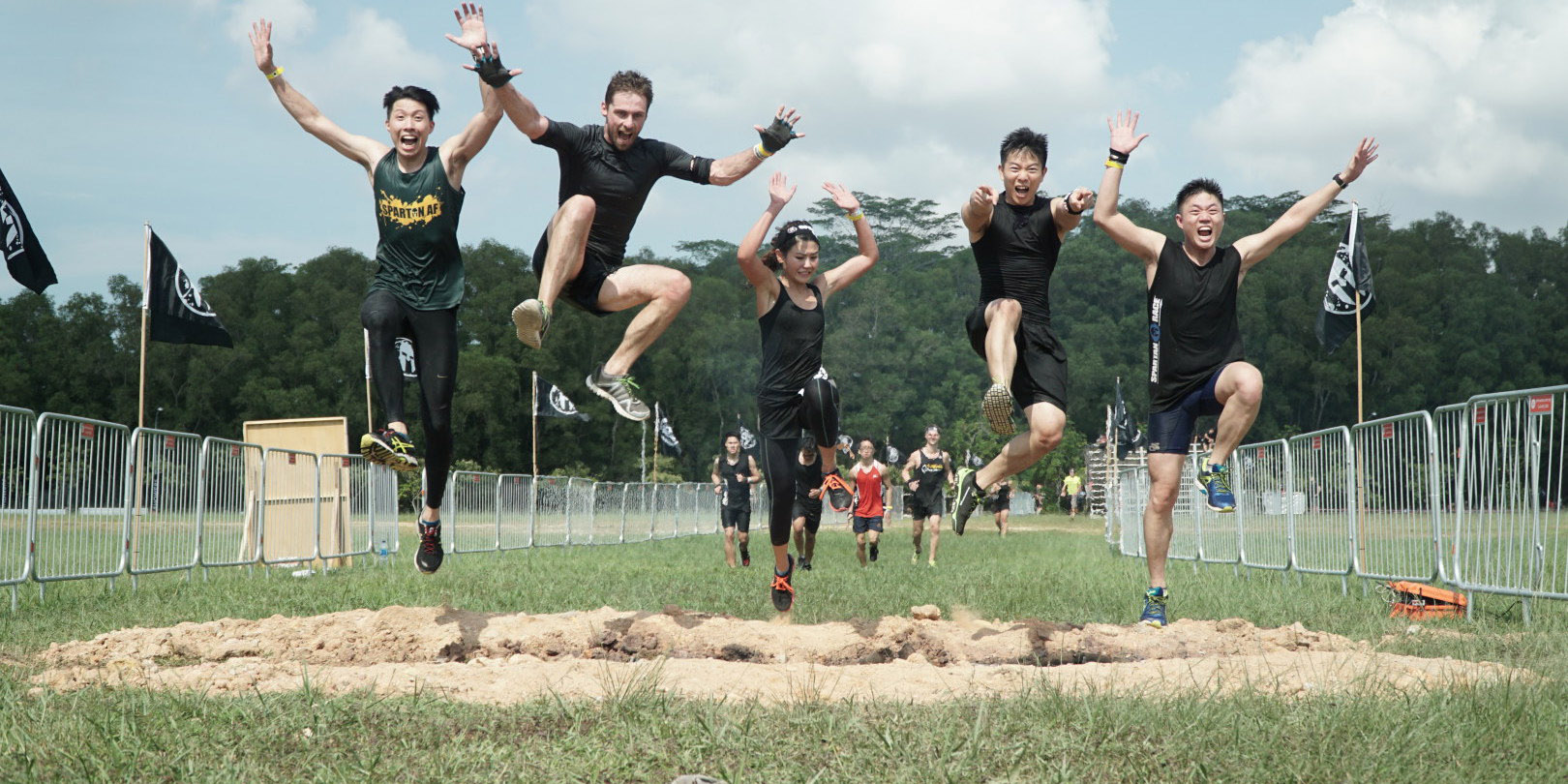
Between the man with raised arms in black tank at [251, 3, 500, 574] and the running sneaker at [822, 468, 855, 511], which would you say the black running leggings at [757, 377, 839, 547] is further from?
the running sneaker at [822, 468, 855, 511]

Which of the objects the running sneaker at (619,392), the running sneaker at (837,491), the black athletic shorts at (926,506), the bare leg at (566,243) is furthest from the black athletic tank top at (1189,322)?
the black athletic shorts at (926,506)

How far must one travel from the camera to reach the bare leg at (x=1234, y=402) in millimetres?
7605

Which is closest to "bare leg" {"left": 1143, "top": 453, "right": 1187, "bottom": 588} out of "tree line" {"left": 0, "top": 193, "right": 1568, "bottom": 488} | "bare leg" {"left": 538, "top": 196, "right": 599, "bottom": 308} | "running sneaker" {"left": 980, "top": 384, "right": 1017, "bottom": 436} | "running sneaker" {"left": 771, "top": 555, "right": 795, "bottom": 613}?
"running sneaker" {"left": 980, "top": 384, "right": 1017, "bottom": 436}

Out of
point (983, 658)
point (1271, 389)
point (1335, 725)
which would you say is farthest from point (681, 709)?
point (1271, 389)

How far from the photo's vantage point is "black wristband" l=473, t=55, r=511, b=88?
721 cm

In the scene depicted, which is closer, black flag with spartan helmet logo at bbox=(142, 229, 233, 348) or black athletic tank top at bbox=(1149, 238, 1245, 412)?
black athletic tank top at bbox=(1149, 238, 1245, 412)

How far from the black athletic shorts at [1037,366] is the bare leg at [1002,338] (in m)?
0.09

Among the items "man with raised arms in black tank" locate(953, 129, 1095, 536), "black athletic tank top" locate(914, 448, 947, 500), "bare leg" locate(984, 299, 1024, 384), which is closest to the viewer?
"bare leg" locate(984, 299, 1024, 384)

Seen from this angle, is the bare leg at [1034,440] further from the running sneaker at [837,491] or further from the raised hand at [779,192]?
the running sneaker at [837,491]

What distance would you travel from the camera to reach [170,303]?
15.2m

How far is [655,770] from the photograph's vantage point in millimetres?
3791

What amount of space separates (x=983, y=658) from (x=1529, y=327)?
7776 centimetres

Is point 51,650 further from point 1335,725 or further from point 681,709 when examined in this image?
point 1335,725

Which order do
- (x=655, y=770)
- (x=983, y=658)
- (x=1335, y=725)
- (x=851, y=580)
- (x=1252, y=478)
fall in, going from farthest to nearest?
(x=1252, y=478), (x=851, y=580), (x=983, y=658), (x=1335, y=725), (x=655, y=770)
